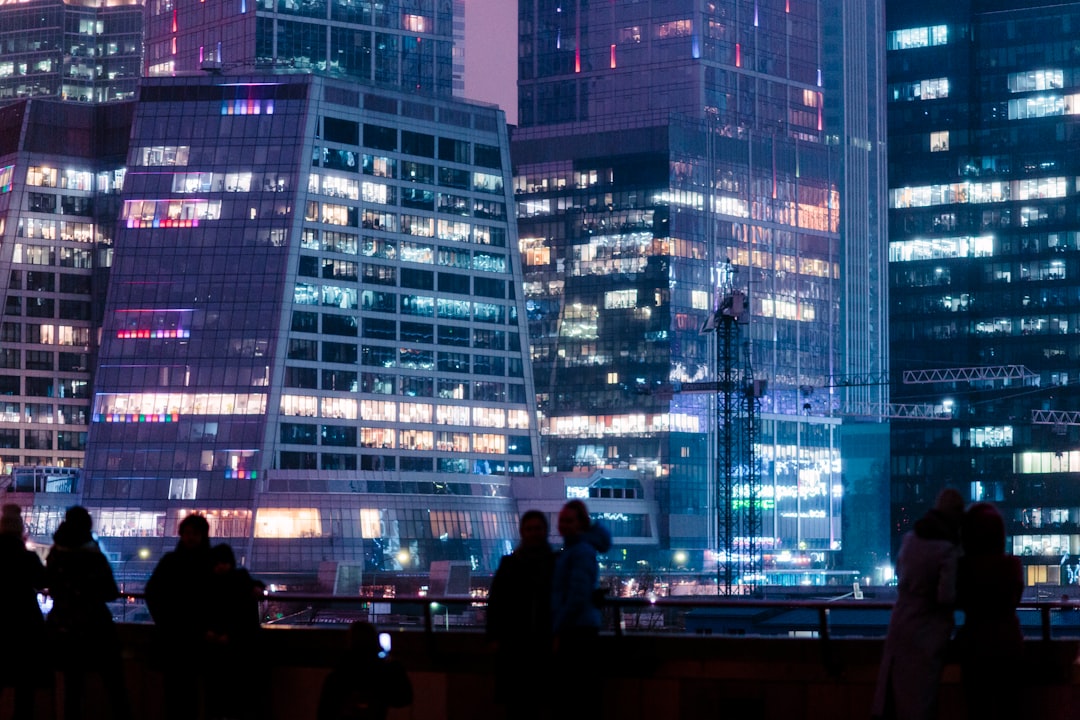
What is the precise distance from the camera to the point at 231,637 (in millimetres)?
25375

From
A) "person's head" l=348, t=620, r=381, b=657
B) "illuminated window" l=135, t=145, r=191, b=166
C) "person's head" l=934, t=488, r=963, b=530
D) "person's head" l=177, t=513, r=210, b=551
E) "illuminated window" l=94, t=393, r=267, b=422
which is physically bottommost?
"person's head" l=348, t=620, r=381, b=657

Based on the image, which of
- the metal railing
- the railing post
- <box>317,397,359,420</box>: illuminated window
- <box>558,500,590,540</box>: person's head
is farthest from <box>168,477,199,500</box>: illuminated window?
<box>558,500,590,540</box>: person's head

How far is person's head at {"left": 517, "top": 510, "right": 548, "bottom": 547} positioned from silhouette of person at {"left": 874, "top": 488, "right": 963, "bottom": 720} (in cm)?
415

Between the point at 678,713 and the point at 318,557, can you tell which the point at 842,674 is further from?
the point at 318,557

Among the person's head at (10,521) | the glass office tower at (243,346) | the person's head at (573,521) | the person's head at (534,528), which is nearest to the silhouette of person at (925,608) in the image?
the person's head at (573,521)

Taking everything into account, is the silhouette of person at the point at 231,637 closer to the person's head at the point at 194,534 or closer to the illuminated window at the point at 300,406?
the person's head at the point at 194,534

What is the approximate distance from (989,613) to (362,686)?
6.95m

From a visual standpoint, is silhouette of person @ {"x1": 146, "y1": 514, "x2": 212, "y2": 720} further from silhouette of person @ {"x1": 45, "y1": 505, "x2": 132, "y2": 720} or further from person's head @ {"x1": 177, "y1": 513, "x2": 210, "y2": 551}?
silhouette of person @ {"x1": 45, "y1": 505, "x2": 132, "y2": 720}

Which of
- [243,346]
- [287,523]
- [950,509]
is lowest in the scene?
[287,523]

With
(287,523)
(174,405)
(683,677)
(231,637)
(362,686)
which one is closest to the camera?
(362,686)

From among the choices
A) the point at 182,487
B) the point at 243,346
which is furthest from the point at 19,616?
the point at 243,346

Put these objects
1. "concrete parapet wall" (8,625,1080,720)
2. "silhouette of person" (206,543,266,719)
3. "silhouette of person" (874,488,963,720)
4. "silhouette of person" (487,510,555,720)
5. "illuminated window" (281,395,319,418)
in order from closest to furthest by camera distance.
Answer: "silhouette of person" (874,488,963,720)
"silhouette of person" (487,510,555,720)
"concrete parapet wall" (8,625,1080,720)
"silhouette of person" (206,543,266,719)
"illuminated window" (281,395,319,418)

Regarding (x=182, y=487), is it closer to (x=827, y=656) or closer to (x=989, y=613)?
(x=827, y=656)

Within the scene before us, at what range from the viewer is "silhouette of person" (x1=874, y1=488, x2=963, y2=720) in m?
21.5
